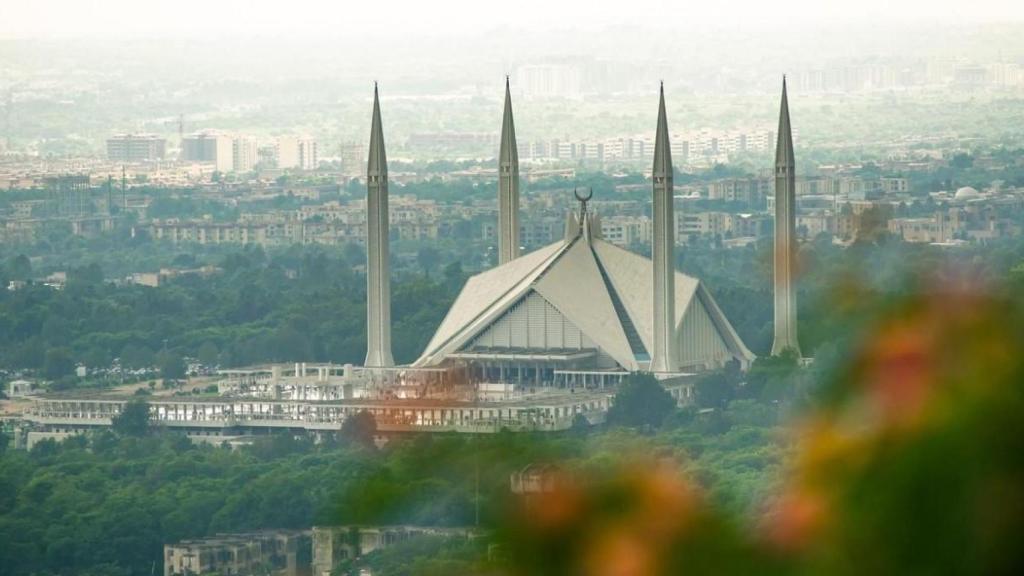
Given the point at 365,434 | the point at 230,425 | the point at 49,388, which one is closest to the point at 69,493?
the point at 365,434

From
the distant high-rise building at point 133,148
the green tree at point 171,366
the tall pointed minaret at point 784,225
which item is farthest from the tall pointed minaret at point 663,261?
the distant high-rise building at point 133,148

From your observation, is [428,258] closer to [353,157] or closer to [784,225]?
[353,157]

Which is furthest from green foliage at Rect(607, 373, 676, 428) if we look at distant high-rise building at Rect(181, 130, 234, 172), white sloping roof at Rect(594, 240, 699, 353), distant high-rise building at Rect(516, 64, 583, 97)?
distant high-rise building at Rect(181, 130, 234, 172)

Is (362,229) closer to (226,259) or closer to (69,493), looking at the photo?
(226,259)

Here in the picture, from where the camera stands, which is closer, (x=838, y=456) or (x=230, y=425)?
(x=838, y=456)

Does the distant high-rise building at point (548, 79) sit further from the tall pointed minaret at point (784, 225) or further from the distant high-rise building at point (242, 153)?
the tall pointed minaret at point (784, 225)

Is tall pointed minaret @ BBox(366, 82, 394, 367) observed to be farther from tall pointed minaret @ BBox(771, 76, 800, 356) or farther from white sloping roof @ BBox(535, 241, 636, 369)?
tall pointed minaret @ BBox(771, 76, 800, 356)

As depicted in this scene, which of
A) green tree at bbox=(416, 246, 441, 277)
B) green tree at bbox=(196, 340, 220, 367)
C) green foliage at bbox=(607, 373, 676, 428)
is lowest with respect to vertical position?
green foliage at bbox=(607, 373, 676, 428)

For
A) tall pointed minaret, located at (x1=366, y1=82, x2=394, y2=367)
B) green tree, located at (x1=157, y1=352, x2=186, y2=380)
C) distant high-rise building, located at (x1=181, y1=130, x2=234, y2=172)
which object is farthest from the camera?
distant high-rise building, located at (x1=181, y1=130, x2=234, y2=172)
